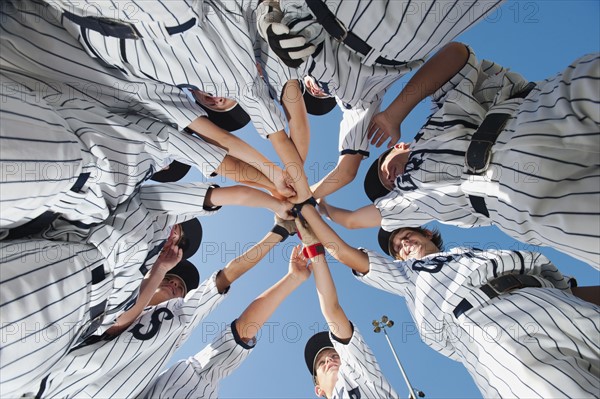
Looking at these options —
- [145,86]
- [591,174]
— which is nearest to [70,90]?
[145,86]

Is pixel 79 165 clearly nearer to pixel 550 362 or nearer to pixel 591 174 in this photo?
pixel 591 174

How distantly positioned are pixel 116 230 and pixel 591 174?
6.03ft

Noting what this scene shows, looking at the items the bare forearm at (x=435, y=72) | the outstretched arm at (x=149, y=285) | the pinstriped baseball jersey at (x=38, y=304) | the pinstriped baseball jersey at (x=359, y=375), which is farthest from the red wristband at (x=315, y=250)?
the pinstriped baseball jersey at (x=38, y=304)

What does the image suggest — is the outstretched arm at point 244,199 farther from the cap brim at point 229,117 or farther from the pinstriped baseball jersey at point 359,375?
the pinstriped baseball jersey at point 359,375

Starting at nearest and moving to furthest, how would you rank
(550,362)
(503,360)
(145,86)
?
(550,362), (503,360), (145,86)

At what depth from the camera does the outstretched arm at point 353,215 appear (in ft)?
8.20

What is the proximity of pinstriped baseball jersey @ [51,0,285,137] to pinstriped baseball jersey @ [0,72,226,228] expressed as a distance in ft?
0.85

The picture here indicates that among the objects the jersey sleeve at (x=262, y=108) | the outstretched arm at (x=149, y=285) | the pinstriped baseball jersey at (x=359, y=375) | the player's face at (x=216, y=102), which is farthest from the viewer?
the player's face at (x=216, y=102)

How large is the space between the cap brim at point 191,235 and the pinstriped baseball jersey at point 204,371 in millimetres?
685

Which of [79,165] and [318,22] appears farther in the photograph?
[318,22]

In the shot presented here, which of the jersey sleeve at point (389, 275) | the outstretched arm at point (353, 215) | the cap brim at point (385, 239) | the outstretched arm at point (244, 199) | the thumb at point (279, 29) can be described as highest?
the thumb at point (279, 29)

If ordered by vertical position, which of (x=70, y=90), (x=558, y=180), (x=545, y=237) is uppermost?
(x=70, y=90)

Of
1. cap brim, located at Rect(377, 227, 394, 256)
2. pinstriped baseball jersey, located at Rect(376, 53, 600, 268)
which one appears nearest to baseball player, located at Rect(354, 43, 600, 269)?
pinstriped baseball jersey, located at Rect(376, 53, 600, 268)

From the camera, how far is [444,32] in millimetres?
1318
